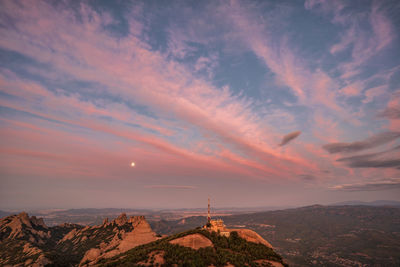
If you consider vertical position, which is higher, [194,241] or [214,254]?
[194,241]

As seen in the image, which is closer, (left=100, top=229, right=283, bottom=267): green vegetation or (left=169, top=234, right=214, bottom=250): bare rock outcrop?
(left=100, top=229, right=283, bottom=267): green vegetation

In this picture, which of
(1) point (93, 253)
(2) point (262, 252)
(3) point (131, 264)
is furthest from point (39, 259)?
(2) point (262, 252)

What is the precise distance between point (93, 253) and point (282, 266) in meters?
132

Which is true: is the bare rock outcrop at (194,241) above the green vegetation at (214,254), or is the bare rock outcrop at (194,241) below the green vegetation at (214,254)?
above

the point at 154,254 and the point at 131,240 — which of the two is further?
the point at 131,240

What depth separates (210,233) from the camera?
326 ft

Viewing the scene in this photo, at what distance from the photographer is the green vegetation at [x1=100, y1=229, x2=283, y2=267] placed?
241 feet

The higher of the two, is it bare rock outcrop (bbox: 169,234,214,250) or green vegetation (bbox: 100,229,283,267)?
bare rock outcrop (bbox: 169,234,214,250)

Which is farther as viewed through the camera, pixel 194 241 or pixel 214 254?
pixel 194 241

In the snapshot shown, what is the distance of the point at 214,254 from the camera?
261 feet

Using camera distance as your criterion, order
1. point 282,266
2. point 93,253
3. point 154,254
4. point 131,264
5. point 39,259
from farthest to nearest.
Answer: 1. point 93,253
2. point 39,259
3. point 282,266
4. point 154,254
5. point 131,264

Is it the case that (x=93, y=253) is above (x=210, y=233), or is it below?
below

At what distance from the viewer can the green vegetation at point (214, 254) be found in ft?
241

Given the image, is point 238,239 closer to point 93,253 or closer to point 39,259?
point 93,253
